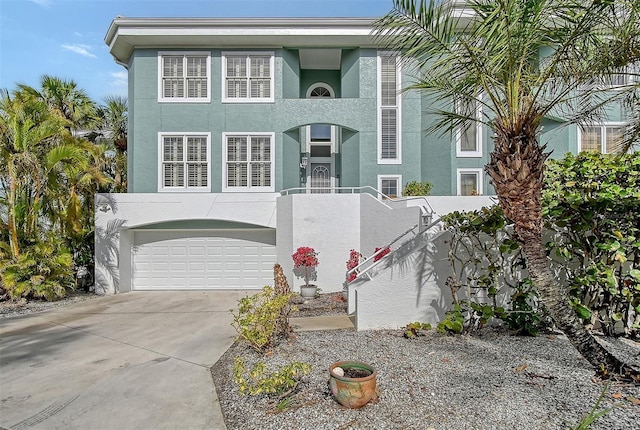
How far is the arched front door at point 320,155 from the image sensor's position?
1557 cm

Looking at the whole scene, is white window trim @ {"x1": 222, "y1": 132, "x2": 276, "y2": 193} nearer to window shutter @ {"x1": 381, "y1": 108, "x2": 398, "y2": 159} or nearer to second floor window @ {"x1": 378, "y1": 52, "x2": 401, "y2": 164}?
second floor window @ {"x1": 378, "y1": 52, "x2": 401, "y2": 164}

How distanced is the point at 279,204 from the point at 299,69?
20.5 feet

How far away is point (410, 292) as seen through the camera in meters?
6.98

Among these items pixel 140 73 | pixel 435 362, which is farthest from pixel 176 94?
pixel 435 362

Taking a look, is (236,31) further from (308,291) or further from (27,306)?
(27,306)

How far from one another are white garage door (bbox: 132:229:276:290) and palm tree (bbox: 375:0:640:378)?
32.9 ft

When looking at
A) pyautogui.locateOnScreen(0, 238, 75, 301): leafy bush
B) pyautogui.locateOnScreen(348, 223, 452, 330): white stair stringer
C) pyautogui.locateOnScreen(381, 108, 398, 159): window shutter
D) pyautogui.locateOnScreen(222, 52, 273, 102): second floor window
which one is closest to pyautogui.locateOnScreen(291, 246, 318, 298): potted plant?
pyautogui.locateOnScreen(348, 223, 452, 330): white stair stringer

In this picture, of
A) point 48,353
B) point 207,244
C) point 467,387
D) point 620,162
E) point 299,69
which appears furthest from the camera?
point 299,69

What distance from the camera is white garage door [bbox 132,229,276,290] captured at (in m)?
13.7

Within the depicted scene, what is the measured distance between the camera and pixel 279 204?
12922mm

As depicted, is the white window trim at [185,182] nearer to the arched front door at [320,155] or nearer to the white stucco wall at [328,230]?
the white stucco wall at [328,230]

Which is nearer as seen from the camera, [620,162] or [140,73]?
[620,162]

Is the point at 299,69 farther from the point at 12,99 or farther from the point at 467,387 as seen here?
the point at 467,387

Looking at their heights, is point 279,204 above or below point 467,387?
above
